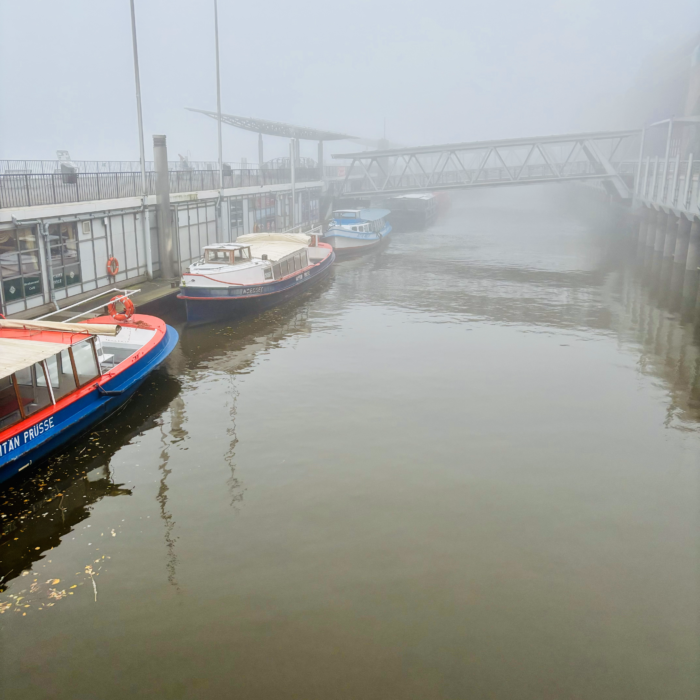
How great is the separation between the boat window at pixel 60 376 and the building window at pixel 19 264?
7.35 metres

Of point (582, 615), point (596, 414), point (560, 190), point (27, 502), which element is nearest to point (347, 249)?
point (596, 414)

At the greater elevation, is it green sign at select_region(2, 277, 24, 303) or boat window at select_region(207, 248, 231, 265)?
boat window at select_region(207, 248, 231, 265)

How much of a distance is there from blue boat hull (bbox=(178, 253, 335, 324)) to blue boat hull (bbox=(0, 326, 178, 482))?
6800 millimetres

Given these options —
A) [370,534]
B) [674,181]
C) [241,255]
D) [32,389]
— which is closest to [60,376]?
[32,389]

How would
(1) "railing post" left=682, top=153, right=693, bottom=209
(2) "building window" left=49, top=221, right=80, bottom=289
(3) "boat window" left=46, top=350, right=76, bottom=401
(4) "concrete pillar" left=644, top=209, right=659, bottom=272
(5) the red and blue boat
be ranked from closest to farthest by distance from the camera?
(5) the red and blue boat → (3) "boat window" left=46, top=350, right=76, bottom=401 → (2) "building window" left=49, top=221, right=80, bottom=289 → (1) "railing post" left=682, top=153, right=693, bottom=209 → (4) "concrete pillar" left=644, top=209, right=659, bottom=272

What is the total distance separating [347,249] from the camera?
155ft

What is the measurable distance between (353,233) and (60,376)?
3445 cm

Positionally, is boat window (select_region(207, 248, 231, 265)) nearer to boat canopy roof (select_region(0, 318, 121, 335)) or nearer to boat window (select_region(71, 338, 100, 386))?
boat canopy roof (select_region(0, 318, 121, 335))

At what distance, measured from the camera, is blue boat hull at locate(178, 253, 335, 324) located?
2595cm

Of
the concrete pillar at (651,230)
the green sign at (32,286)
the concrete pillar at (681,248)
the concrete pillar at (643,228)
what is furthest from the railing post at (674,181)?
the green sign at (32,286)

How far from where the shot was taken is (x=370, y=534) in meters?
11.8

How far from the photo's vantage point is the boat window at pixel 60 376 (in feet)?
49.6

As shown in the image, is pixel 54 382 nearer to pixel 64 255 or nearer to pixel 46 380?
pixel 46 380

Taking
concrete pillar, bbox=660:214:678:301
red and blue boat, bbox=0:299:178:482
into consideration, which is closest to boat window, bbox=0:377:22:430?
red and blue boat, bbox=0:299:178:482
